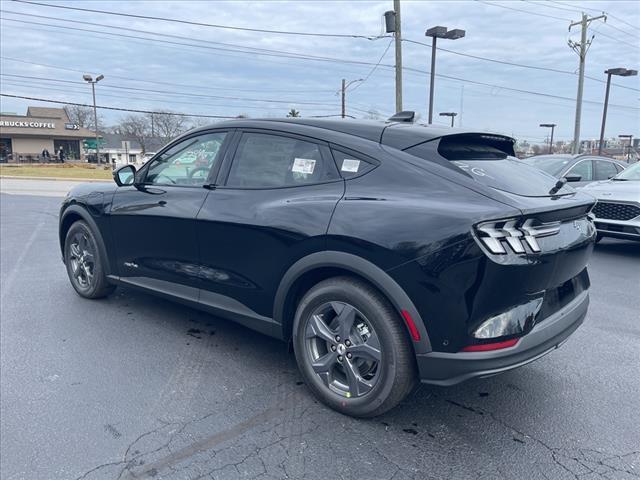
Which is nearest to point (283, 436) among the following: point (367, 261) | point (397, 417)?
point (397, 417)

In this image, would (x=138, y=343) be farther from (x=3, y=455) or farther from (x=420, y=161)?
(x=420, y=161)

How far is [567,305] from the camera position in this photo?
112 inches

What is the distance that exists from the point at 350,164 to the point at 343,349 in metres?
1.10

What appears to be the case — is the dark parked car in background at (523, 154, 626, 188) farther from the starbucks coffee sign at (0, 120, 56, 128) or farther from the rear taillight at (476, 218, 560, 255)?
the starbucks coffee sign at (0, 120, 56, 128)

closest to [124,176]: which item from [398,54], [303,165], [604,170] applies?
[303,165]

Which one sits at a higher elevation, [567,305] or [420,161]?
[420,161]

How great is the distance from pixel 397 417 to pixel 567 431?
3.10ft

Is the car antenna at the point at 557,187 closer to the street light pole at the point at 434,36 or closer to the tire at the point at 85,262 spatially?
the tire at the point at 85,262

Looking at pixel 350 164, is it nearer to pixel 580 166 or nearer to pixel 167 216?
pixel 167 216

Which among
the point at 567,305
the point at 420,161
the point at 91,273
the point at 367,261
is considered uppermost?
the point at 420,161

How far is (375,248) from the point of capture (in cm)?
258

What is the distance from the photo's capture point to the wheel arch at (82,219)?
450cm

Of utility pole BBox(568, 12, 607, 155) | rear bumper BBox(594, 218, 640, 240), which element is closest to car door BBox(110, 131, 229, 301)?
rear bumper BBox(594, 218, 640, 240)

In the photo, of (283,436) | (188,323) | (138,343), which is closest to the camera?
(283,436)
